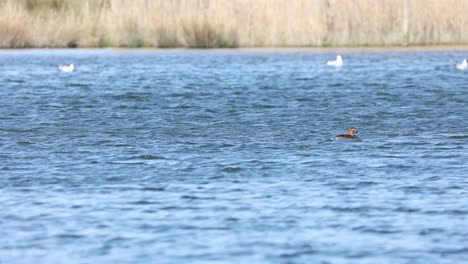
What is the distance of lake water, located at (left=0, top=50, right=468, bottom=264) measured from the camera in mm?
9469

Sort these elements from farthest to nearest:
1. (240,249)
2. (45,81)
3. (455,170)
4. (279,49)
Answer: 1. (279,49)
2. (45,81)
3. (455,170)
4. (240,249)

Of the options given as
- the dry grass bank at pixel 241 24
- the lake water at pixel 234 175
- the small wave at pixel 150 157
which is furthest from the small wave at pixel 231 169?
the dry grass bank at pixel 241 24

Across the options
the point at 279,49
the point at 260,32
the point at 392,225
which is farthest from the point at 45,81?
the point at 392,225

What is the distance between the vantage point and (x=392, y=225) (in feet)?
33.3

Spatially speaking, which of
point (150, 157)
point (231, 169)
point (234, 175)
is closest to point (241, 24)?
point (150, 157)

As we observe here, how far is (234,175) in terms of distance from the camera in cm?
1305

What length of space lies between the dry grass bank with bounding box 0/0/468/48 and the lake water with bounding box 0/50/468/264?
1377 centimetres

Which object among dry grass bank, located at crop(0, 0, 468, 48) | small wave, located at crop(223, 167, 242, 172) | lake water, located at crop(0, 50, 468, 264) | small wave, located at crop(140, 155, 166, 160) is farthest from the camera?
dry grass bank, located at crop(0, 0, 468, 48)

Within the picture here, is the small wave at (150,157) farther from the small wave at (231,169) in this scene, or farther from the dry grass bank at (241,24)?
the dry grass bank at (241,24)

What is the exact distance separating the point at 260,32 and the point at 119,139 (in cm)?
2575

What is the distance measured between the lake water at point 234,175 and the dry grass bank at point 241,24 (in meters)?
13.8

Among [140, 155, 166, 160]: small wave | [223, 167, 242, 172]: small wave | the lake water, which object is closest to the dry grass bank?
the lake water

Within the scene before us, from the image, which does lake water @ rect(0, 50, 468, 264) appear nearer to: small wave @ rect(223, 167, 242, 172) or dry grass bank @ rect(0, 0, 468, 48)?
small wave @ rect(223, 167, 242, 172)

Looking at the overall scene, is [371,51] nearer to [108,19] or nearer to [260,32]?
[260,32]
